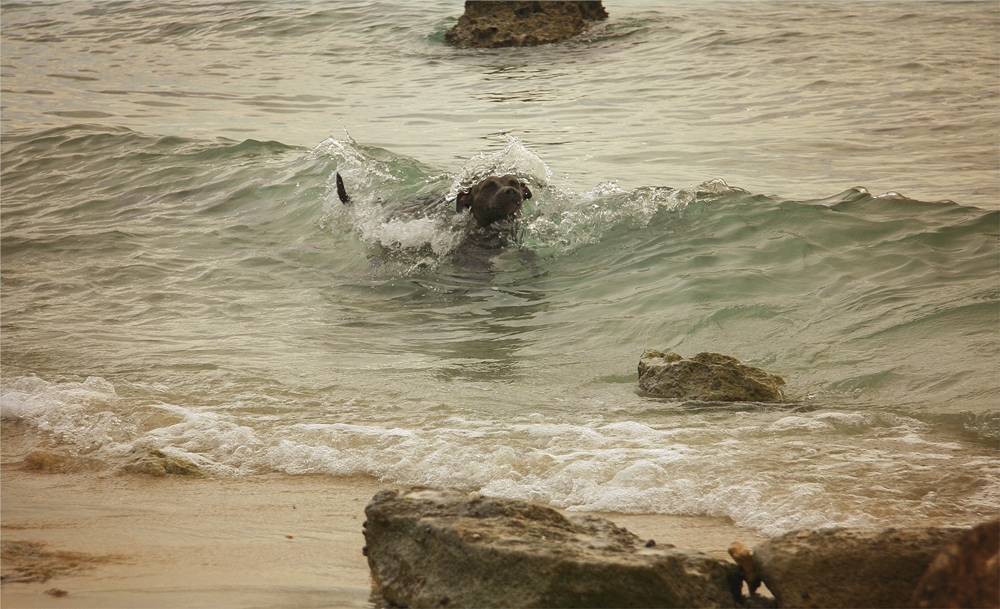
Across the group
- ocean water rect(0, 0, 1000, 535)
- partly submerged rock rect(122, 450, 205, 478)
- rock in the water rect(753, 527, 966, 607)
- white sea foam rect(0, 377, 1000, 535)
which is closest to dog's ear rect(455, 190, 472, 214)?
ocean water rect(0, 0, 1000, 535)

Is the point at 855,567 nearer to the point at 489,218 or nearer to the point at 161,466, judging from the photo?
the point at 161,466

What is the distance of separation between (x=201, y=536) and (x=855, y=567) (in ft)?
7.35

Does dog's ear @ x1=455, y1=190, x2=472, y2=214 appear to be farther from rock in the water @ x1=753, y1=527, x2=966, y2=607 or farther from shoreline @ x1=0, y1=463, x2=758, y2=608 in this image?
rock in the water @ x1=753, y1=527, x2=966, y2=607

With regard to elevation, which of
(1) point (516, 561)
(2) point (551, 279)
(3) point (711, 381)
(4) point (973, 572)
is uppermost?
(4) point (973, 572)

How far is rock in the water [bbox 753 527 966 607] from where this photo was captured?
220 centimetres

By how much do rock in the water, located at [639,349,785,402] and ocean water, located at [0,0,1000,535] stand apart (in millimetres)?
106

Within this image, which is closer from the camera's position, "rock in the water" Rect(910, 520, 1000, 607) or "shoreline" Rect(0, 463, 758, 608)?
"rock in the water" Rect(910, 520, 1000, 607)

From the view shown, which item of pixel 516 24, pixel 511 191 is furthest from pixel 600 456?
pixel 516 24

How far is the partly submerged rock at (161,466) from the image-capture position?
3.96 m

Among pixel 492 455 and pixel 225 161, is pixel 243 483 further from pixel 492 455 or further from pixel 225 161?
pixel 225 161

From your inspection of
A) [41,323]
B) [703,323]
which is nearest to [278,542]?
[703,323]

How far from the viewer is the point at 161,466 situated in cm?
397

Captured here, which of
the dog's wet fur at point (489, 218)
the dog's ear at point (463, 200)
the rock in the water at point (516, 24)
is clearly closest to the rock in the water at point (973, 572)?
the dog's wet fur at point (489, 218)

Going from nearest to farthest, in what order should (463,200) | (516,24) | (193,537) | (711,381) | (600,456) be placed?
(193,537) → (600,456) → (711,381) → (463,200) → (516,24)
